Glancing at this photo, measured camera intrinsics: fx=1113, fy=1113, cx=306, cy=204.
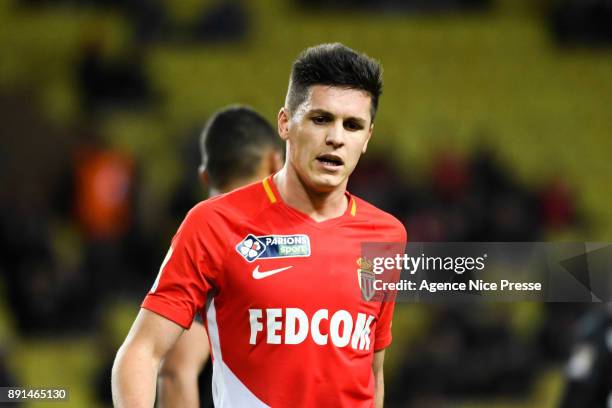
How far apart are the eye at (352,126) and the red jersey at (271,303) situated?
333 millimetres

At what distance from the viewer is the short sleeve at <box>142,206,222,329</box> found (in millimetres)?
3160

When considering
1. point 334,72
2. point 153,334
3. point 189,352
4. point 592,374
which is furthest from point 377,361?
point 592,374

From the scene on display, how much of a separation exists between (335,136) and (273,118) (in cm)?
825

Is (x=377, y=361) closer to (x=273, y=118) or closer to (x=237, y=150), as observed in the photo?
(x=237, y=150)

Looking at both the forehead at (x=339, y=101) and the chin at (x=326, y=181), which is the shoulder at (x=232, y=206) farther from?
the forehead at (x=339, y=101)

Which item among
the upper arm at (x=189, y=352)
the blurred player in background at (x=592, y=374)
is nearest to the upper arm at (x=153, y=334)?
the upper arm at (x=189, y=352)

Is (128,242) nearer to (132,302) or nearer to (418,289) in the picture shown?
(132,302)

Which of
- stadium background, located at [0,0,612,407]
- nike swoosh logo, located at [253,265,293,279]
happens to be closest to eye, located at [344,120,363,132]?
nike swoosh logo, located at [253,265,293,279]

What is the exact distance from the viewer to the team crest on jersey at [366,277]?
341 centimetres

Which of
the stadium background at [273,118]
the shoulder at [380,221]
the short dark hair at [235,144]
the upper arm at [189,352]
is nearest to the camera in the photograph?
the shoulder at [380,221]

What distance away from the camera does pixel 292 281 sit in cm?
331

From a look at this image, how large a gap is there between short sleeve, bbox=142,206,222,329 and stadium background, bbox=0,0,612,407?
3932mm

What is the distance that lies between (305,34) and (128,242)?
447 centimetres

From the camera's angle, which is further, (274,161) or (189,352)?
(274,161)
